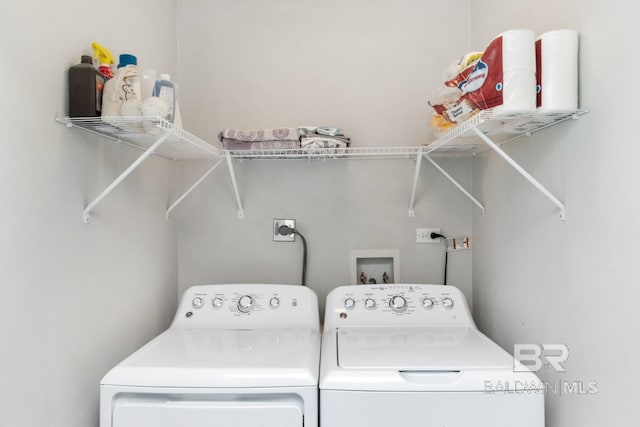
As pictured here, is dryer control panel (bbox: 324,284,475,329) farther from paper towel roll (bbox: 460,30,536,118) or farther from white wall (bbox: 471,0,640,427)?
paper towel roll (bbox: 460,30,536,118)

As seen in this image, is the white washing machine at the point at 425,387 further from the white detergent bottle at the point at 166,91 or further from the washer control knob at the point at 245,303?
the white detergent bottle at the point at 166,91

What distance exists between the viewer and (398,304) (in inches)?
66.8

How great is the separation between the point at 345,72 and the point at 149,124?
1121 mm

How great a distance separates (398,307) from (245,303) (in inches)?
25.7

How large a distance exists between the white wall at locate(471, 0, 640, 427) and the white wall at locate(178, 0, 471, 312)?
1.54ft

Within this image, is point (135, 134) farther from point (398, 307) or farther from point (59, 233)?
point (398, 307)

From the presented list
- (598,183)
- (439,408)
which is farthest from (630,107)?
(439,408)

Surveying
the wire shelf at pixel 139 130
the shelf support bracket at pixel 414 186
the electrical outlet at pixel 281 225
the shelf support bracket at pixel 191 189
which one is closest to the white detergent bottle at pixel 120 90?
the wire shelf at pixel 139 130

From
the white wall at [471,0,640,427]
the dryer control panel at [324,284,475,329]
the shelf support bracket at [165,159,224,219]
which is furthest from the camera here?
the shelf support bracket at [165,159,224,219]

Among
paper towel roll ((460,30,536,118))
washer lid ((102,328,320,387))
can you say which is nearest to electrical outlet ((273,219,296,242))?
washer lid ((102,328,320,387))

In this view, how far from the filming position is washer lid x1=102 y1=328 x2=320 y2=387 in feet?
3.87

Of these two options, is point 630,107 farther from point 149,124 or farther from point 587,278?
point 149,124

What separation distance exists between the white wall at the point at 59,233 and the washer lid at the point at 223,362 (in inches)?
6.3

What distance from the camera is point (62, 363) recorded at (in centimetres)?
119
